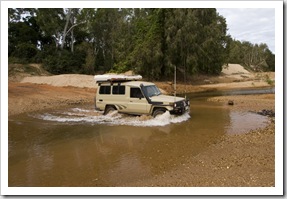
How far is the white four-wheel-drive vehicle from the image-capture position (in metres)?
11.7

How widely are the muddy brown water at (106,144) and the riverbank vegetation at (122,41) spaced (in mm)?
20237

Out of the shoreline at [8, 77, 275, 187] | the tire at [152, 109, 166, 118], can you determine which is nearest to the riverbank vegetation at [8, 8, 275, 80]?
the tire at [152, 109, 166, 118]

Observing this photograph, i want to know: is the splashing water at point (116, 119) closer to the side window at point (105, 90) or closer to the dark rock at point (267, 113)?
the side window at point (105, 90)

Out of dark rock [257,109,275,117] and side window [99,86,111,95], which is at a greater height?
side window [99,86,111,95]

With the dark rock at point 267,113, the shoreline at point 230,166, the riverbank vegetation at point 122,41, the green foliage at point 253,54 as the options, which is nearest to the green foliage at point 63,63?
the riverbank vegetation at point 122,41

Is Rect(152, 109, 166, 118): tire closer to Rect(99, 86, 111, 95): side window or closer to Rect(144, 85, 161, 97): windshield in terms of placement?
Rect(144, 85, 161, 97): windshield

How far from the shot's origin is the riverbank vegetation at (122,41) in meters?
33.4

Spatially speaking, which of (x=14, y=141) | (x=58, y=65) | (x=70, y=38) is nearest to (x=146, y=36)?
(x=58, y=65)

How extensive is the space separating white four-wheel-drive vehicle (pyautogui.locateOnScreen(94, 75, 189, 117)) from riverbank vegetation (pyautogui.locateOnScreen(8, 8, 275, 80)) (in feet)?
62.5

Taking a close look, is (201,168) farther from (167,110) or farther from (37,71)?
(37,71)

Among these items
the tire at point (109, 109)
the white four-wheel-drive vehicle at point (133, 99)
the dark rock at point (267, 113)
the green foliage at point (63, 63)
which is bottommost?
the dark rock at point (267, 113)

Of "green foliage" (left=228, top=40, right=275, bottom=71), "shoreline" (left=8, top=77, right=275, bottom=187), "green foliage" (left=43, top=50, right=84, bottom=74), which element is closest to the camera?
"shoreline" (left=8, top=77, right=275, bottom=187)

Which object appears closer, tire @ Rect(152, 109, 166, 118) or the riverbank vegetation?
tire @ Rect(152, 109, 166, 118)

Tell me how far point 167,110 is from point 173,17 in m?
24.9
